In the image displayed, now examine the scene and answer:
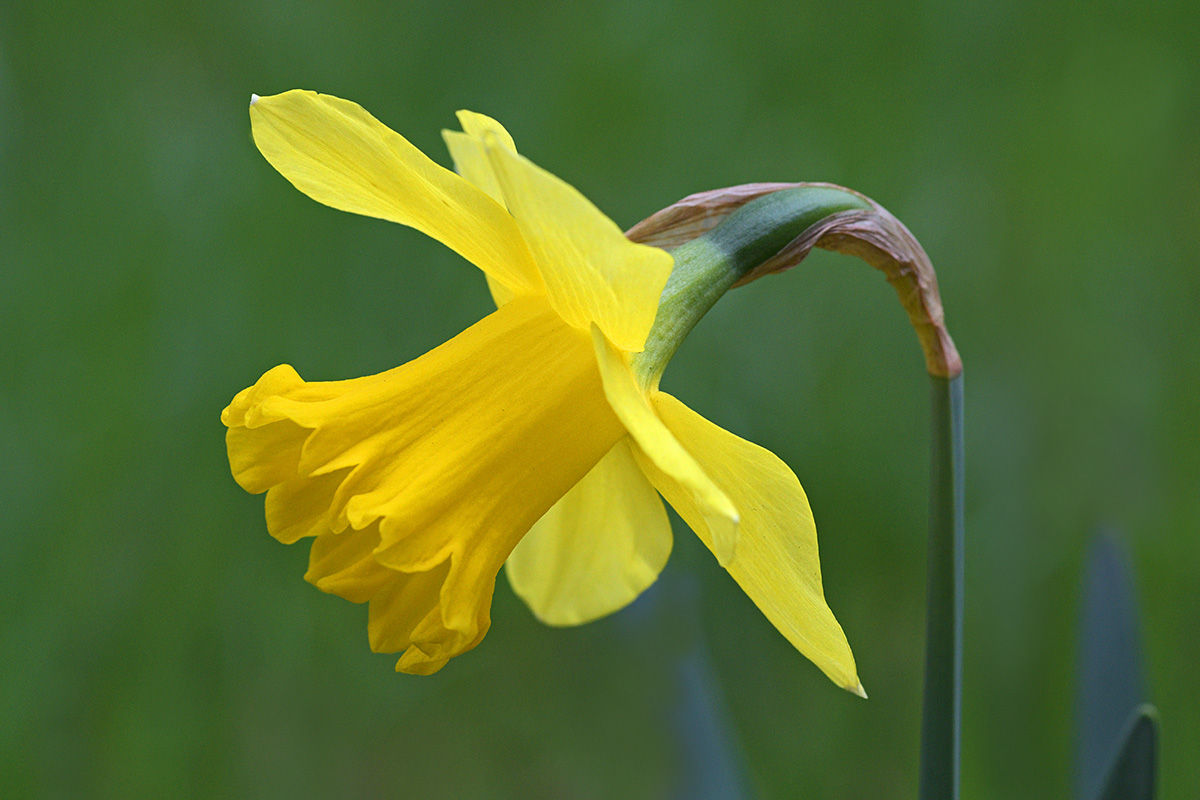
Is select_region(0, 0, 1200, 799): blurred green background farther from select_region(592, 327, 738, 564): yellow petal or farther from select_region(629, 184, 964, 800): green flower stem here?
select_region(592, 327, 738, 564): yellow petal

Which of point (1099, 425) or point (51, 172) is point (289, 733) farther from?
point (1099, 425)

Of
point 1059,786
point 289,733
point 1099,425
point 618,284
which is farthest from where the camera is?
point 1099,425

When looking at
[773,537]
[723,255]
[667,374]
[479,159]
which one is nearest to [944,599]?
[773,537]

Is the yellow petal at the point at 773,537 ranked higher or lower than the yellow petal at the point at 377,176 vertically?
lower

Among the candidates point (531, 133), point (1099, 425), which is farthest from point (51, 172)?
point (1099, 425)

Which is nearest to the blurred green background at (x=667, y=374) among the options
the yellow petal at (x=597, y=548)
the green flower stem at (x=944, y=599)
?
the yellow petal at (x=597, y=548)

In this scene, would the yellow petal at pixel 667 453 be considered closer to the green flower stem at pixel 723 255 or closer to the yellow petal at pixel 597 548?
the green flower stem at pixel 723 255
